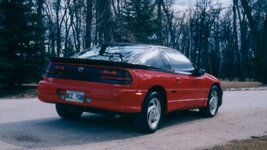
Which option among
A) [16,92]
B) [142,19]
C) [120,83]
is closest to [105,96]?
[120,83]

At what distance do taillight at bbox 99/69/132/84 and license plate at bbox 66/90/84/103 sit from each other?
0.44 meters

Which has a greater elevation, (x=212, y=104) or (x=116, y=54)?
(x=116, y=54)

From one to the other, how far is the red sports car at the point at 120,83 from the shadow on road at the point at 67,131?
0.37 metres

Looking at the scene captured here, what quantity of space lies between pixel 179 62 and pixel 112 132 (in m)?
2.30

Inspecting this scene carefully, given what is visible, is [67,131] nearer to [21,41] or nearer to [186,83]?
[186,83]

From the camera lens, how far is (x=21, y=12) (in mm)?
17219

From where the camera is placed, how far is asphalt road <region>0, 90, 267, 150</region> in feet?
15.4

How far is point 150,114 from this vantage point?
5.74 meters

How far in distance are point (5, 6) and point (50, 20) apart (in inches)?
749

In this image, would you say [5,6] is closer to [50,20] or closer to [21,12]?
[21,12]

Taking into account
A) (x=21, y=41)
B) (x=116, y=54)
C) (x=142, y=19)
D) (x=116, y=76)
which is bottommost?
(x=116, y=76)

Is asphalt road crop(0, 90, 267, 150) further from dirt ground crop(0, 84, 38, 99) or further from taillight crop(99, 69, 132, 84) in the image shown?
dirt ground crop(0, 84, 38, 99)

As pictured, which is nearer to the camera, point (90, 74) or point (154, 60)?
point (90, 74)

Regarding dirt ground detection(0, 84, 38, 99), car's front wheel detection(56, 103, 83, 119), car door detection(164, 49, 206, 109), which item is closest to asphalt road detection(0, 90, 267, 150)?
car's front wheel detection(56, 103, 83, 119)
